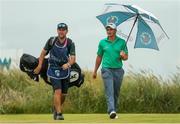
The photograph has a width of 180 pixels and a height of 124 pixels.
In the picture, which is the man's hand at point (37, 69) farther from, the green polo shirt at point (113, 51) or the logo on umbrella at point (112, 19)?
the logo on umbrella at point (112, 19)

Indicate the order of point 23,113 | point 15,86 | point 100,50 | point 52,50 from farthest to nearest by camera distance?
point 15,86
point 23,113
point 100,50
point 52,50

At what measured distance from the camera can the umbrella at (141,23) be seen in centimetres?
1168

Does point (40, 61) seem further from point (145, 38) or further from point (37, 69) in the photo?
point (145, 38)

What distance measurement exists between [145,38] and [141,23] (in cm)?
27

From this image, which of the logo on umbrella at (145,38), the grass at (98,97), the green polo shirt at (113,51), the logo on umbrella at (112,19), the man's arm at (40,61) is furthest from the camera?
the grass at (98,97)

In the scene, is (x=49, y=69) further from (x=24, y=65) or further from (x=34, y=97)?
(x=34, y=97)

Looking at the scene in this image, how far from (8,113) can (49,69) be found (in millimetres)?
4058

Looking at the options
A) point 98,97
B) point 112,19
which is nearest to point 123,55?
point 112,19

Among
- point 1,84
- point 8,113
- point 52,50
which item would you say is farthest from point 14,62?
point 52,50

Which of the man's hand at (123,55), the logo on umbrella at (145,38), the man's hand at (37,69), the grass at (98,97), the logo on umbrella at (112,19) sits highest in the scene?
the logo on umbrella at (112,19)

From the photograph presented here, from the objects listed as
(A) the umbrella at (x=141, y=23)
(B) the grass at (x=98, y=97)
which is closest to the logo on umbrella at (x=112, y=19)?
(A) the umbrella at (x=141, y=23)

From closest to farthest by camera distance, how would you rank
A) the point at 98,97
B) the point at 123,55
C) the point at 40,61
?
the point at 40,61
the point at 123,55
the point at 98,97

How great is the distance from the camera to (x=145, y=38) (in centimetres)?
1187

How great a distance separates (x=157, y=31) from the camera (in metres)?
11.8
